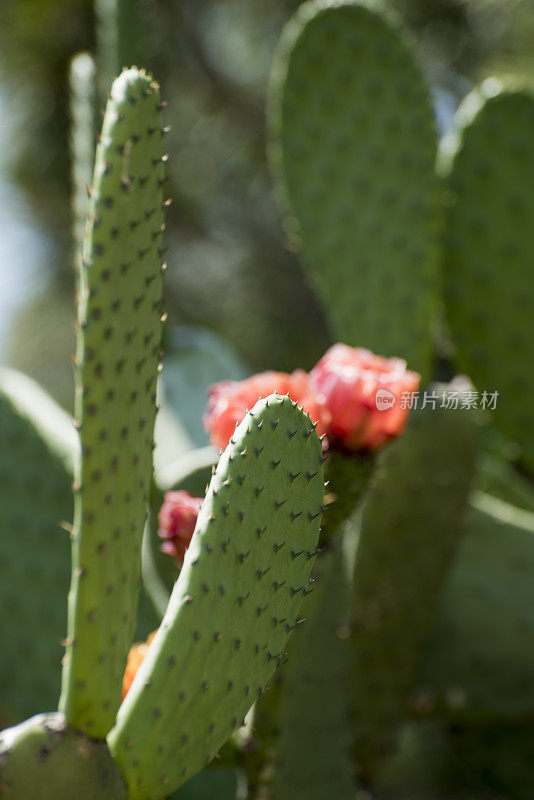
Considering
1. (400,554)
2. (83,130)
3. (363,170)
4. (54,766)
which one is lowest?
(54,766)

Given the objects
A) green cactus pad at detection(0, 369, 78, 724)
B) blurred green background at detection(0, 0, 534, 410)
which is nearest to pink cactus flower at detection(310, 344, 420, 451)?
green cactus pad at detection(0, 369, 78, 724)

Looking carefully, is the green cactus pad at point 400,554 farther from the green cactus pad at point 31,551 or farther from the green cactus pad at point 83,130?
the green cactus pad at point 83,130

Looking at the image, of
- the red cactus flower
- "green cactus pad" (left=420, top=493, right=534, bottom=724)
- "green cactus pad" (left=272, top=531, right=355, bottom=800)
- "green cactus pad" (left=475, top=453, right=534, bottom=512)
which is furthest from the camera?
"green cactus pad" (left=475, top=453, right=534, bottom=512)

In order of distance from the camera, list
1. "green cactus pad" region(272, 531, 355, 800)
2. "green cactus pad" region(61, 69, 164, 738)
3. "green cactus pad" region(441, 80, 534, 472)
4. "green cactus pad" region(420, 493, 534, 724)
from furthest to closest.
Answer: "green cactus pad" region(441, 80, 534, 472), "green cactus pad" region(420, 493, 534, 724), "green cactus pad" region(272, 531, 355, 800), "green cactus pad" region(61, 69, 164, 738)

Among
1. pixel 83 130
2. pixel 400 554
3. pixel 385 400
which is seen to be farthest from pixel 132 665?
pixel 83 130

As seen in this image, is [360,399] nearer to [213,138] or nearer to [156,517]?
[156,517]

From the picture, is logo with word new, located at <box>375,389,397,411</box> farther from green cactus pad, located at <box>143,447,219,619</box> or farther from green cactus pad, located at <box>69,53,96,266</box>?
green cactus pad, located at <box>69,53,96,266</box>
